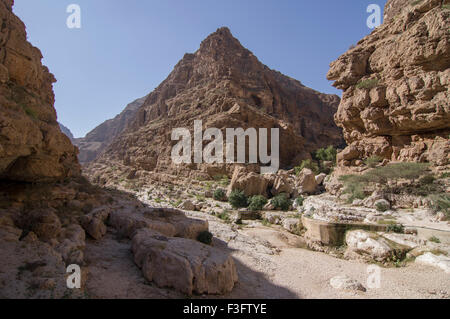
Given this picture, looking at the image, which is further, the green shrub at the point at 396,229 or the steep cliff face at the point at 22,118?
the green shrub at the point at 396,229

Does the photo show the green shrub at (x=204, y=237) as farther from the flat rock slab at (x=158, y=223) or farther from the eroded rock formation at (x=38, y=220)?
the eroded rock formation at (x=38, y=220)

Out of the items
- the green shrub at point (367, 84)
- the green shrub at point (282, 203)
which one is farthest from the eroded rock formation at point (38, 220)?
the green shrub at point (367, 84)

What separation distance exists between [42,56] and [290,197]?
24739 millimetres

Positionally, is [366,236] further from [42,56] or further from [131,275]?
Result: [42,56]

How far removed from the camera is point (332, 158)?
42594mm

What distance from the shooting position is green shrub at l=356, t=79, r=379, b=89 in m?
25.9

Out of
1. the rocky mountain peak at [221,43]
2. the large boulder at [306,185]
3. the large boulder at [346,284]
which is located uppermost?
the rocky mountain peak at [221,43]

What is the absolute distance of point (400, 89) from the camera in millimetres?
22797

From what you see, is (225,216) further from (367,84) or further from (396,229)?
(367,84)

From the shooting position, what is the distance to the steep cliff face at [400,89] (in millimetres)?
20391

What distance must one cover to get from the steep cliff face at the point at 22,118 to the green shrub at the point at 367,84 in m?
29.9

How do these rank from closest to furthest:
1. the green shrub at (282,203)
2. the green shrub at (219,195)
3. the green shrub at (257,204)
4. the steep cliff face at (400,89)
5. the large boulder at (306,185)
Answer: the steep cliff face at (400,89)
the green shrub at (282,203)
the green shrub at (257,204)
the large boulder at (306,185)
the green shrub at (219,195)

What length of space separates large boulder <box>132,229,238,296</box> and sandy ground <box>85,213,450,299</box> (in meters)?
0.26
